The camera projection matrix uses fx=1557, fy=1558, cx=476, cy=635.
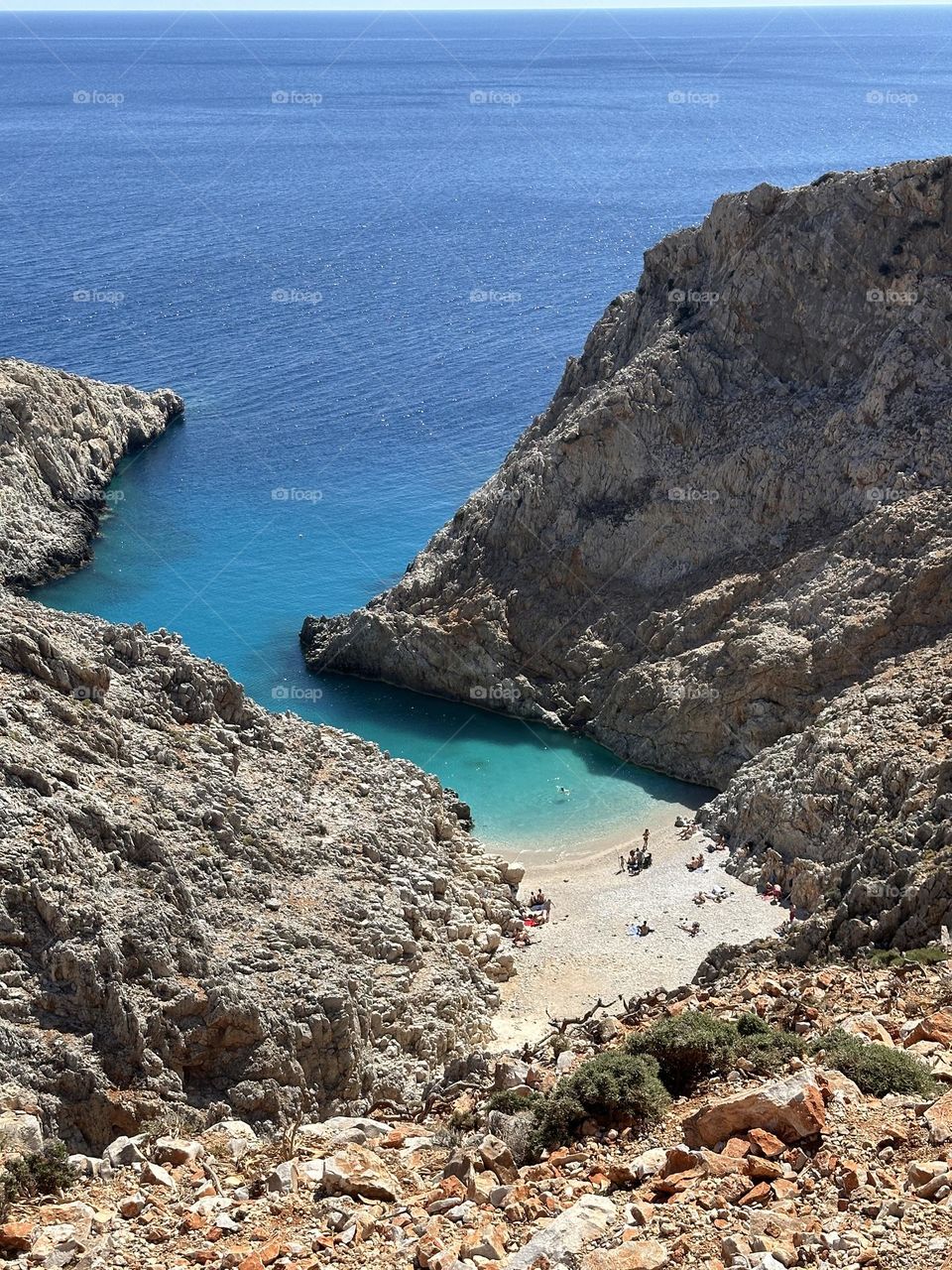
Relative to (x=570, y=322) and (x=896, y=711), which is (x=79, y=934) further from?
(x=570, y=322)

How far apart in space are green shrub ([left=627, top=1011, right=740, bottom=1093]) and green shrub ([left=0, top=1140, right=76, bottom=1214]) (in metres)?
9.01

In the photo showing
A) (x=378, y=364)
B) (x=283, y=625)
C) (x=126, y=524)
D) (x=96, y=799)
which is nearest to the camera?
(x=96, y=799)

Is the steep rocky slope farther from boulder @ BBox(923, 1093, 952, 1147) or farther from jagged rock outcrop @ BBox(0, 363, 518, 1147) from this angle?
jagged rock outcrop @ BBox(0, 363, 518, 1147)

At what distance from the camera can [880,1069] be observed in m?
21.8

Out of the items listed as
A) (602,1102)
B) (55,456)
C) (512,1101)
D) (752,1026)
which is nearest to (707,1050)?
(752,1026)

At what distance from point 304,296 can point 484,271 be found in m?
14.2

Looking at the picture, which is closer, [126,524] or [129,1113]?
[129,1113]

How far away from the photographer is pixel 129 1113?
27859mm

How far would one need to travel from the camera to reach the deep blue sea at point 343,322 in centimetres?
5703

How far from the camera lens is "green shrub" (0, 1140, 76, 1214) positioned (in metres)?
21.2

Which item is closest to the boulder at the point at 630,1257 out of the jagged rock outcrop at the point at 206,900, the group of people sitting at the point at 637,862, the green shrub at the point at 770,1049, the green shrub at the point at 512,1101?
the green shrub at the point at 770,1049

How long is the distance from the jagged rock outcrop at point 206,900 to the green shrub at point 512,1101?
503 centimetres

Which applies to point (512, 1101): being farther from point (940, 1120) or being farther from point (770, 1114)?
point (940, 1120)

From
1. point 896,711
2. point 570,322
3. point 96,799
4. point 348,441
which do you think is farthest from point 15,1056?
point 570,322
